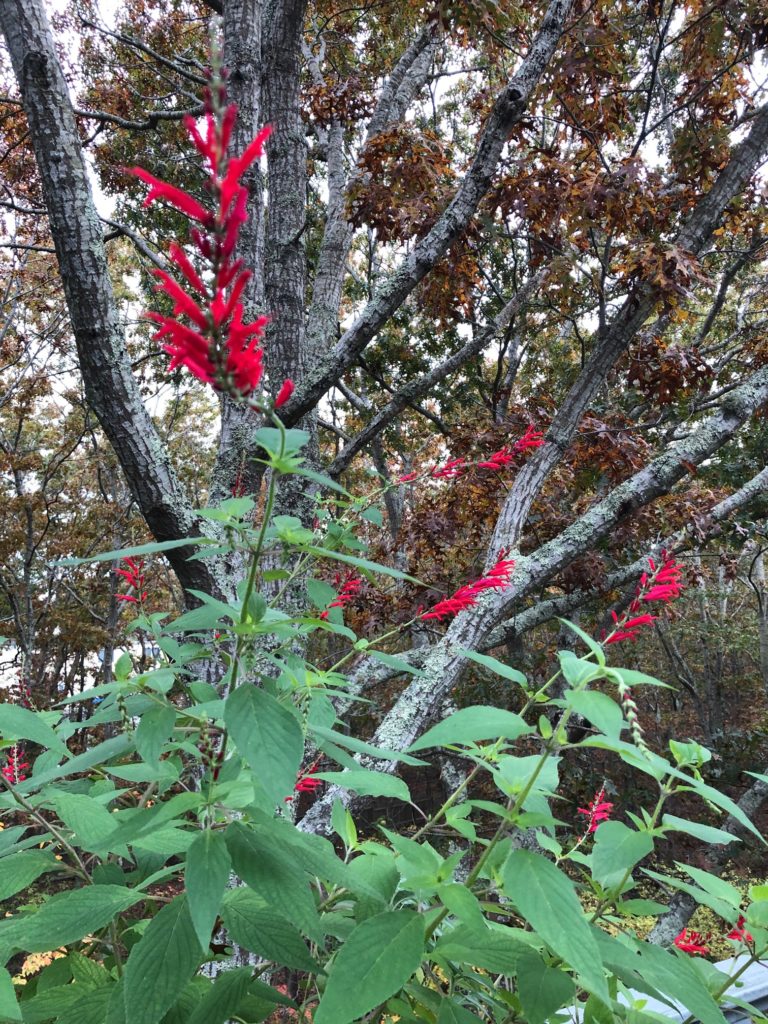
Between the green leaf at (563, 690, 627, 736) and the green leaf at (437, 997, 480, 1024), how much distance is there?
353 millimetres

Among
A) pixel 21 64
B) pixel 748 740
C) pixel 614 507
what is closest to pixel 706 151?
pixel 614 507

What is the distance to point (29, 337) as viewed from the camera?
8062mm

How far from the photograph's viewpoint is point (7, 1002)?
594mm

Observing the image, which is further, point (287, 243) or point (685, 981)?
point (287, 243)

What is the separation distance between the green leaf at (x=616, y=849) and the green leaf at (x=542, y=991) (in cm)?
12

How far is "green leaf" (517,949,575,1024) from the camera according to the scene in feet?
1.94

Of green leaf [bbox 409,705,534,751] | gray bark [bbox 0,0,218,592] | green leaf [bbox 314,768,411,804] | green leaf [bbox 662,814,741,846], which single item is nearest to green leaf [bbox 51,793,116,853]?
green leaf [bbox 314,768,411,804]

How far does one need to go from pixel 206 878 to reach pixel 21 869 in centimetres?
33

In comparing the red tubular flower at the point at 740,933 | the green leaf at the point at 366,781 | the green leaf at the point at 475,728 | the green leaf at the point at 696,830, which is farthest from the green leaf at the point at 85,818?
the red tubular flower at the point at 740,933

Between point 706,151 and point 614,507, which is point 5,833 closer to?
point 614,507

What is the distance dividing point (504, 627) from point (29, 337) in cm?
764

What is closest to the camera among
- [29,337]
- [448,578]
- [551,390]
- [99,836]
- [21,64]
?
[99,836]

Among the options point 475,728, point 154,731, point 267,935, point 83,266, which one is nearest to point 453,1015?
point 267,935

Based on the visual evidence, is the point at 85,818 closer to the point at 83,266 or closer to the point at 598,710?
the point at 598,710
